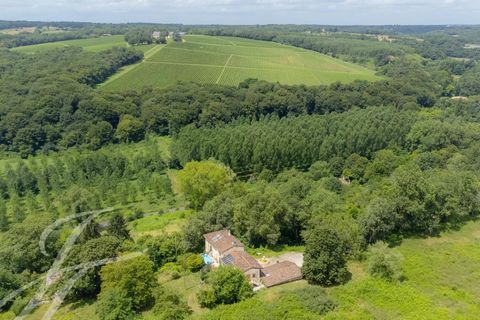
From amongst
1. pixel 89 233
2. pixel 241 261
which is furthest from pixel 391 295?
pixel 89 233

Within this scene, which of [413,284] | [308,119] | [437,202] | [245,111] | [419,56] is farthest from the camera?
[419,56]

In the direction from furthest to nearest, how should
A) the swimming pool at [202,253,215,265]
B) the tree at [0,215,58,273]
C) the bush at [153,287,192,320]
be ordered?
the swimming pool at [202,253,215,265] → the tree at [0,215,58,273] → the bush at [153,287,192,320]

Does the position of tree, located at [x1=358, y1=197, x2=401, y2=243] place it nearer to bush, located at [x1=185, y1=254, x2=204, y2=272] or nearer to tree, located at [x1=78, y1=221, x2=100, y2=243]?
bush, located at [x1=185, y1=254, x2=204, y2=272]

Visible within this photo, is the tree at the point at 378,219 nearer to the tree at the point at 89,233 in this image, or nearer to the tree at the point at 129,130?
the tree at the point at 89,233

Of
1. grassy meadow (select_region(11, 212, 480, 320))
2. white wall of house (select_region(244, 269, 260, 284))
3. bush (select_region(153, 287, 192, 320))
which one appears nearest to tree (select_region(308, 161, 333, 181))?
grassy meadow (select_region(11, 212, 480, 320))

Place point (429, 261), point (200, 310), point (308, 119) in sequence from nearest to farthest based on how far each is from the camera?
point (200, 310) → point (429, 261) → point (308, 119)

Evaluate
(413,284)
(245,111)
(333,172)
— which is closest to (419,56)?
(245,111)

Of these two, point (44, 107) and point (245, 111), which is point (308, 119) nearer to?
point (245, 111)

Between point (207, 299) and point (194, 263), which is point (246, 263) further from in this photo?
point (194, 263)
